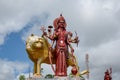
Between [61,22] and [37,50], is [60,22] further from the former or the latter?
[37,50]

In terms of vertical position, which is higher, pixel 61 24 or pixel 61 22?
pixel 61 22

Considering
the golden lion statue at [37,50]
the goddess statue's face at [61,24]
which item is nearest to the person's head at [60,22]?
the goddess statue's face at [61,24]

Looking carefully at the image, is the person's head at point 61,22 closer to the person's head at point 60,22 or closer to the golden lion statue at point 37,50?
the person's head at point 60,22

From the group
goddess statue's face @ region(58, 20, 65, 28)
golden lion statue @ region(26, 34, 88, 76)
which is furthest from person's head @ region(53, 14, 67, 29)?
golden lion statue @ region(26, 34, 88, 76)

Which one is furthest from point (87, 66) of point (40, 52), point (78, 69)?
point (40, 52)

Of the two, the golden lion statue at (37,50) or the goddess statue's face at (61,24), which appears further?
the goddess statue's face at (61,24)

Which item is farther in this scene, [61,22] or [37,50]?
[61,22]

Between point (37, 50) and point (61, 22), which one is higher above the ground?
point (61, 22)

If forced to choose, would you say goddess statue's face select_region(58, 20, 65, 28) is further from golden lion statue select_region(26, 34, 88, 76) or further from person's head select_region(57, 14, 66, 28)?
golden lion statue select_region(26, 34, 88, 76)

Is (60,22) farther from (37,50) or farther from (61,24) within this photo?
(37,50)

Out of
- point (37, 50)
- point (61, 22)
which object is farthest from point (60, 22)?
point (37, 50)

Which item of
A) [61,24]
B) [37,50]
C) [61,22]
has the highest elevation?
[61,22]

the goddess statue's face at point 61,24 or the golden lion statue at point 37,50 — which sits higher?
the goddess statue's face at point 61,24

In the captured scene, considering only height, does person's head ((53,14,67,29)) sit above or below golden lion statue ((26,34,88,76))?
above
